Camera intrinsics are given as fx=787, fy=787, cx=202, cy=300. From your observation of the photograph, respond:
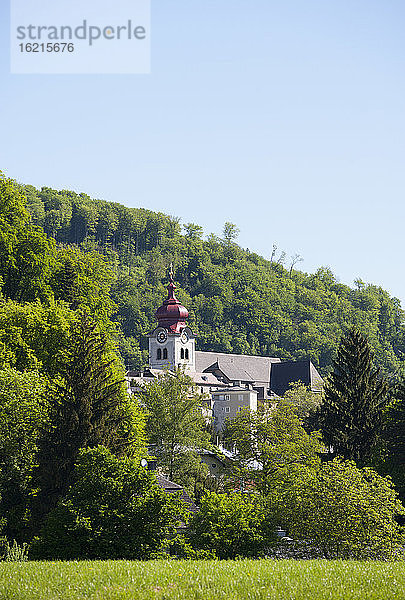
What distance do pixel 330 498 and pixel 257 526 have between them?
389cm

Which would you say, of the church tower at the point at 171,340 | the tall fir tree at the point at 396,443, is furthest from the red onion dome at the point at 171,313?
the tall fir tree at the point at 396,443

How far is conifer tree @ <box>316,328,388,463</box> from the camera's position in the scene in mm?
45844

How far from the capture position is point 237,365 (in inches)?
4931

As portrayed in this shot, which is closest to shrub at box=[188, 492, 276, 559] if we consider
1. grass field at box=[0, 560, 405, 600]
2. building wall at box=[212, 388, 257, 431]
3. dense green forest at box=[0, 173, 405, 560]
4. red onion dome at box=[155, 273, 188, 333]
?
dense green forest at box=[0, 173, 405, 560]

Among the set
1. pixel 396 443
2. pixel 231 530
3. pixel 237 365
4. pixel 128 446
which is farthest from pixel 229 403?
pixel 231 530

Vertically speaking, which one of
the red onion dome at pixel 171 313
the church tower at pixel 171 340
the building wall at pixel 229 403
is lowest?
the building wall at pixel 229 403

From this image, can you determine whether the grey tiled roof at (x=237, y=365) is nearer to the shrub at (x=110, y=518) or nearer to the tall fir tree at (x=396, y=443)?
the tall fir tree at (x=396, y=443)

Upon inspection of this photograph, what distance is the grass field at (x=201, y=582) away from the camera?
14.7m

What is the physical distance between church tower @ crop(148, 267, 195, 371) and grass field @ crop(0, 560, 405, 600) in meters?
89.3

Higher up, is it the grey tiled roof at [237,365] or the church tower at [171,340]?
the church tower at [171,340]

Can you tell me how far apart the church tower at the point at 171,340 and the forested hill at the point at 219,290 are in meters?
25.8

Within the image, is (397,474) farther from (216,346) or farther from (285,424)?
(216,346)

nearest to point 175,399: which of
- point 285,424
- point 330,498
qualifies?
point 285,424

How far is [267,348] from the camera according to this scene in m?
156
